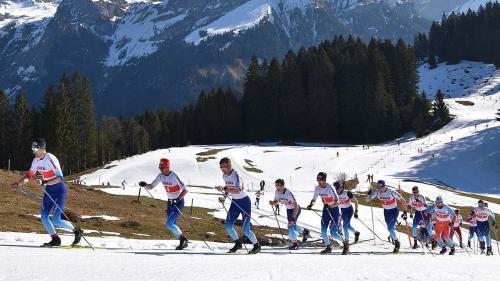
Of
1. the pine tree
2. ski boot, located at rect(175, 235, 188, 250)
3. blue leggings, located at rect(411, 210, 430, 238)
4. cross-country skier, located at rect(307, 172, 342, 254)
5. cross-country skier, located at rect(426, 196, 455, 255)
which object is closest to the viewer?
ski boot, located at rect(175, 235, 188, 250)

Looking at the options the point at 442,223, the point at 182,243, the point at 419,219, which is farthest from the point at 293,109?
the point at 182,243

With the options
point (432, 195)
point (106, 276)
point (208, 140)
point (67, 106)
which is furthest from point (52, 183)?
point (208, 140)

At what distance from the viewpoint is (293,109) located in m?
127

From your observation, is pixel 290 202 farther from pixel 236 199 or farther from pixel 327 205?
pixel 236 199

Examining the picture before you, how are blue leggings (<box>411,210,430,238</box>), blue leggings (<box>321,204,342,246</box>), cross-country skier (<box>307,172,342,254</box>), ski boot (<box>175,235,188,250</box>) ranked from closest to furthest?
ski boot (<box>175,235,188,250</box>) < cross-country skier (<box>307,172,342,254</box>) < blue leggings (<box>321,204,342,246</box>) < blue leggings (<box>411,210,430,238</box>)

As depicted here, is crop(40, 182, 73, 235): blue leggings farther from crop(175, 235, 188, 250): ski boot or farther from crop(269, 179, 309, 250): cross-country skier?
crop(269, 179, 309, 250): cross-country skier

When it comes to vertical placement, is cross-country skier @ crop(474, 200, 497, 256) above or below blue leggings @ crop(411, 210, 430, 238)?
below

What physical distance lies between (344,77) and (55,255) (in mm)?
119581

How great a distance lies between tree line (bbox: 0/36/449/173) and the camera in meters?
111

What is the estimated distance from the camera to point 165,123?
14788cm

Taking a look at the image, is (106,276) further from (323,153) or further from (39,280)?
(323,153)

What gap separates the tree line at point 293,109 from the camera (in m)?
111

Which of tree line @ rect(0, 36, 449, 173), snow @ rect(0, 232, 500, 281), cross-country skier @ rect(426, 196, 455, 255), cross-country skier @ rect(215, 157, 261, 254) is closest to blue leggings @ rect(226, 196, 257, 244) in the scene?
cross-country skier @ rect(215, 157, 261, 254)

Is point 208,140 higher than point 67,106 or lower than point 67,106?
lower
